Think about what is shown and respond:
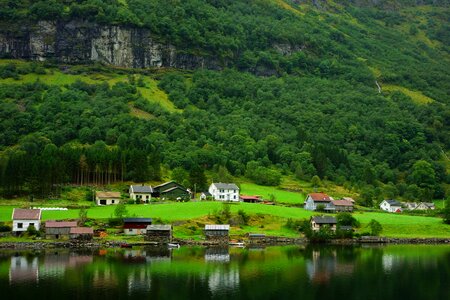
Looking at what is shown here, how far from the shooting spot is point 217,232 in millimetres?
105062

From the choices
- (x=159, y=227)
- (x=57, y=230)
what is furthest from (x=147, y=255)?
(x=57, y=230)

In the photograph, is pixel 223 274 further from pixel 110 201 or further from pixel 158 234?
pixel 110 201

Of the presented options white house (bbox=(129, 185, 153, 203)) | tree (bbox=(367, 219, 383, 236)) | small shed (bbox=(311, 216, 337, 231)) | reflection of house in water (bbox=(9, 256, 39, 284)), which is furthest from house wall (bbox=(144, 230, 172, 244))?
tree (bbox=(367, 219, 383, 236))

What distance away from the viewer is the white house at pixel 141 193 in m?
126

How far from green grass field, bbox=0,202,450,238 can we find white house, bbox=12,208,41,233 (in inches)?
169

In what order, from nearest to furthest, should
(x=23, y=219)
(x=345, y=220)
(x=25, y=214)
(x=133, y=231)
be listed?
1. (x=23, y=219)
2. (x=25, y=214)
3. (x=133, y=231)
4. (x=345, y=220)

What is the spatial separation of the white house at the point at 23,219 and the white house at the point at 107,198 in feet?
69.1

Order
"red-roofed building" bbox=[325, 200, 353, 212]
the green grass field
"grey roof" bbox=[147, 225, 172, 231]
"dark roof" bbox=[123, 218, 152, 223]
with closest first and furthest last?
"grey roof" bbox=[147, 225, 172, 231] → "dark roof" bbox=[123, 218, 152, 223] → the green grass field → "red-roofed building" bbox=[325, 200, 353, 212]

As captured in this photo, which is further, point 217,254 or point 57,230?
point 57,230

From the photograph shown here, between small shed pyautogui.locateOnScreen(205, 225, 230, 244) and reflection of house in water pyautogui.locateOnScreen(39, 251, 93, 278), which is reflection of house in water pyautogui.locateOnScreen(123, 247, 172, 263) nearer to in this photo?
reflection of house in water pyautogui.locateOnScreen(39, 251, 93, 278)

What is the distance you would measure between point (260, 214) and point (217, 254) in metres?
24.6

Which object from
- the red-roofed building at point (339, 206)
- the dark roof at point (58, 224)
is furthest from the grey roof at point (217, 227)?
the red-roofed building at point (339, 206)

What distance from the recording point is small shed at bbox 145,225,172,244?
101250mm

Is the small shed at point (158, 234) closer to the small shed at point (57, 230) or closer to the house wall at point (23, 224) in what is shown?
the small shed at point (57, 230)
